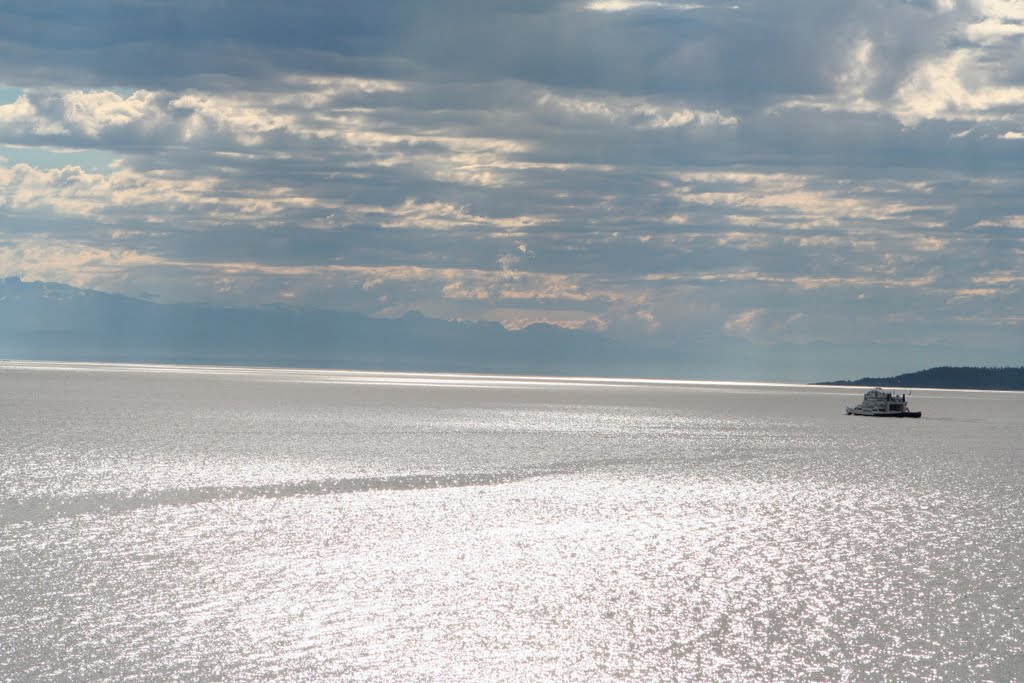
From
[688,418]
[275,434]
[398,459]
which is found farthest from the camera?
[688,418]

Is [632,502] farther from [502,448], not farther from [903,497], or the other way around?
[502,448]

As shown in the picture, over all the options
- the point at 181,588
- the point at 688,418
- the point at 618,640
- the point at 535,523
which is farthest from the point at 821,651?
the point at 688,418

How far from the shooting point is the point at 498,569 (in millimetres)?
39219

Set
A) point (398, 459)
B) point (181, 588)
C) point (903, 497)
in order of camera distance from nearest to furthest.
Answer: point (181, 588) → point (903, 497) → point (398, 459)

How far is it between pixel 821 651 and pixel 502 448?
73.6 m

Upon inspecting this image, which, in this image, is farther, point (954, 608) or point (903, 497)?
point (903, 497)

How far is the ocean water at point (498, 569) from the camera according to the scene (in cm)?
2714

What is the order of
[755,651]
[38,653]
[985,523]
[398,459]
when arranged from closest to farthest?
[38,653] < [755,651] < [985,523] < [398,459]

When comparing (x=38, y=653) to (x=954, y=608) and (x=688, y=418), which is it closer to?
(x=954, y=608)

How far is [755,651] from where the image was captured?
2850 centimetres

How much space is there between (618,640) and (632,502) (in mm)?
30976

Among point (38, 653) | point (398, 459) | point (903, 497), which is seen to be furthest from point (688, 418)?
point (38, 653)

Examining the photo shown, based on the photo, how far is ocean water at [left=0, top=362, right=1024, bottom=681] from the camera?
89.0 ft

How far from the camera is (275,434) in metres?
114
